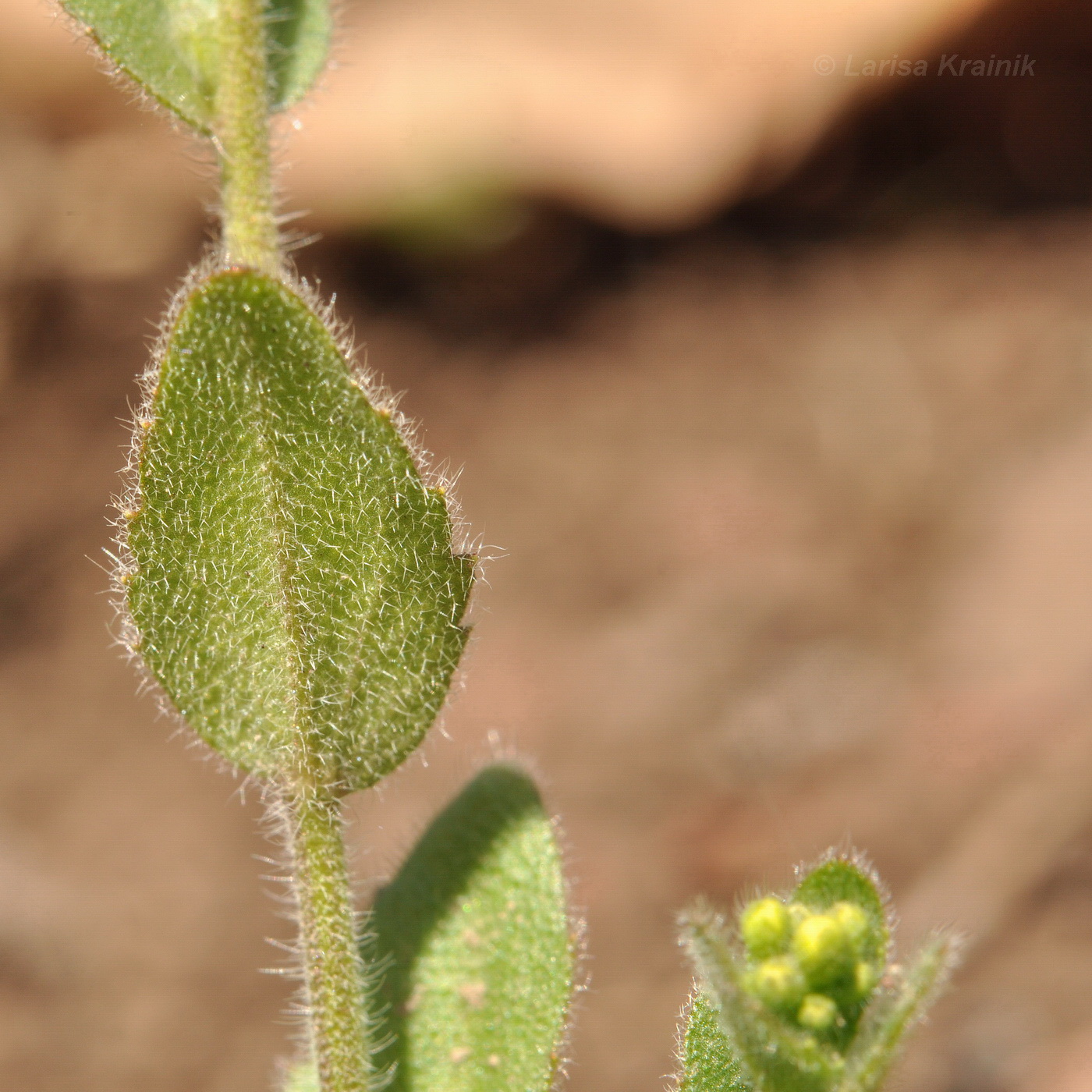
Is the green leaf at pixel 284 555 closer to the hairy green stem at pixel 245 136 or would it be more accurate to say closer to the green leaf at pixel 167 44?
the hairy green stem at pixel 245 136

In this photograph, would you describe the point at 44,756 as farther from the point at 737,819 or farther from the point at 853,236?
the point at 853,236

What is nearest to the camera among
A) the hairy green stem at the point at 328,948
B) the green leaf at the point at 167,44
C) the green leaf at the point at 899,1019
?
the green leaf at the point at 899,1019

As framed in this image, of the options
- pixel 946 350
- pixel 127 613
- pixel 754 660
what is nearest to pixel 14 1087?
pixel 754 660

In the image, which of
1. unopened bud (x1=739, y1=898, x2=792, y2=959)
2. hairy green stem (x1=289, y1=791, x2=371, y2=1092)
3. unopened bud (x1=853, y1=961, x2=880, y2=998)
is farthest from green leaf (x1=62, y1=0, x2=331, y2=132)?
unopened bud (x1=853, y1=961, x2=880, y2=998)

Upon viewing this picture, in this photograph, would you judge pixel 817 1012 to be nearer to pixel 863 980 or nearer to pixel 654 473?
pixel 863 980

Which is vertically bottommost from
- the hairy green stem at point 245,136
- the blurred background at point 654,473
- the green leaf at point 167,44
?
the hairy green stem at point 245,136

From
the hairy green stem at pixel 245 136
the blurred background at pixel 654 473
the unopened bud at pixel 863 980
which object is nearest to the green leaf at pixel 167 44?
the hairy green stem at pixel 245 136
